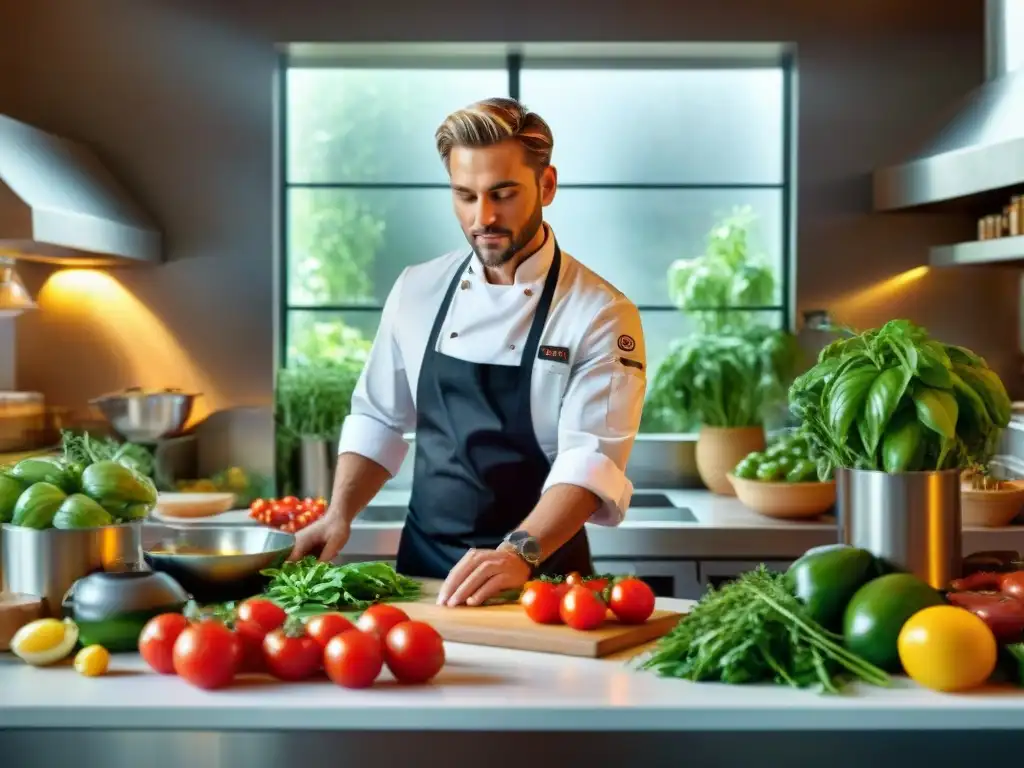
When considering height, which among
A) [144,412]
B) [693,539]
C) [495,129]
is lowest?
[693,539]

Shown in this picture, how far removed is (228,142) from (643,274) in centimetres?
161

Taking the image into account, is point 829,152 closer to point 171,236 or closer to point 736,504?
point 736,504

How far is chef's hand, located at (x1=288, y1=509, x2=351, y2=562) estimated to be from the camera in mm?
2486

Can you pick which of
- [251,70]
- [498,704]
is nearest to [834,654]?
[498,704]

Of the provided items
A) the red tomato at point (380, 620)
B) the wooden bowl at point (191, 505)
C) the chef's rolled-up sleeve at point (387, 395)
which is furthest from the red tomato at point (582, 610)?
the wooden bowl at point (191, 505)

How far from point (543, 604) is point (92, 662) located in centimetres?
67

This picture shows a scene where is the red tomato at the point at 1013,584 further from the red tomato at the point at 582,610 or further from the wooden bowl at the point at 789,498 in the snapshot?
the wooden bowl at the point at 789,498

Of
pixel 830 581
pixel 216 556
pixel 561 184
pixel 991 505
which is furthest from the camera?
pixel 561 184

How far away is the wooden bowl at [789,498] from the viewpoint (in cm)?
388

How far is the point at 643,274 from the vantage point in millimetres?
4836

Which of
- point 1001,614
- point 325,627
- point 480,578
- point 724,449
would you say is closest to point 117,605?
point 325,627

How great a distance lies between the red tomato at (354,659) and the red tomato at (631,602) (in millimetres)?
446

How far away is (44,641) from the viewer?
1784 millimetres

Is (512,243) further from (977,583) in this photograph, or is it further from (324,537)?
(977,583)
